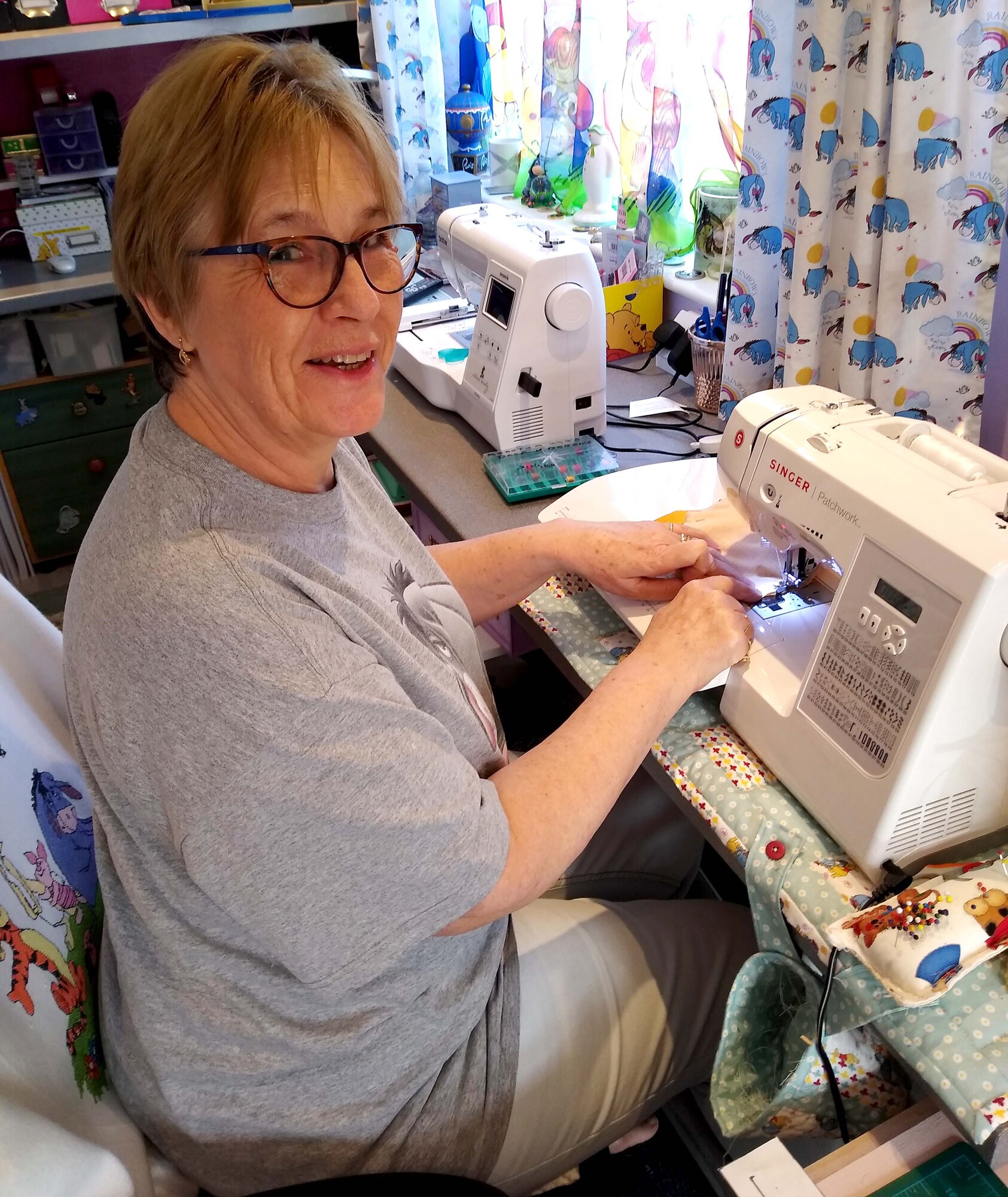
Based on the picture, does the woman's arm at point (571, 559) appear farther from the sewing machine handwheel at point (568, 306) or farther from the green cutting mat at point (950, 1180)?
the green cutting mat at point (950, 1180)

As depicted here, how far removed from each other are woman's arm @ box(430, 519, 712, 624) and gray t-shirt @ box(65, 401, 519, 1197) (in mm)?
260

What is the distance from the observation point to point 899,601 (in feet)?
2.71

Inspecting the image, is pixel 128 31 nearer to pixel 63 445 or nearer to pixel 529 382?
pixel 63 445

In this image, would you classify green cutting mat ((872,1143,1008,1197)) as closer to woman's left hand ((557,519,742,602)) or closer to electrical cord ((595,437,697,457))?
woman's left hand ((557,519,742,602))

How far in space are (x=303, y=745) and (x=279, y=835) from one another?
7 centimetres

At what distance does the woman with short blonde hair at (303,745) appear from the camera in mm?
755

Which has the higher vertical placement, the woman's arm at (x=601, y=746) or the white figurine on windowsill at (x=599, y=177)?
the white figurine on windowsill at (x=599, y=177)

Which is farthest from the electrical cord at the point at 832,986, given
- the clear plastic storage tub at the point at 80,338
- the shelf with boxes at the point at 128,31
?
the shelf with boxes at the point at 128,31

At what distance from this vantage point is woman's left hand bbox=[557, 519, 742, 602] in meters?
1.18

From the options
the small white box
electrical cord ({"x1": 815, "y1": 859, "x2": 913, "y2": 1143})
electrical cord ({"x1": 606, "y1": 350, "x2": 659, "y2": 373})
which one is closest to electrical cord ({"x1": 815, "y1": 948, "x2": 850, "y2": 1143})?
electrical cord ({"x1": 815, "y1": 859, "x2": 913, "y2": 1143})

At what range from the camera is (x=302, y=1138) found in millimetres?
924

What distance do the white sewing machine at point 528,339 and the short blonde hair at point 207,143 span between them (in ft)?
2.36

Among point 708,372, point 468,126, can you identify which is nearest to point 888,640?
point 708,372

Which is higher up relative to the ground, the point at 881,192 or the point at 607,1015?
the point at 881,192
